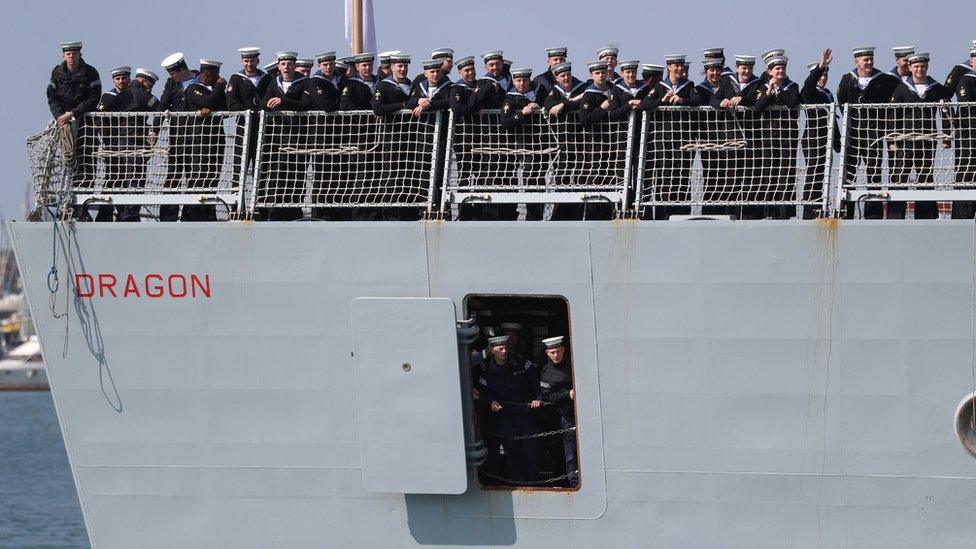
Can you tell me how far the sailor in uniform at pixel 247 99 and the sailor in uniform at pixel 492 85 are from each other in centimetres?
204

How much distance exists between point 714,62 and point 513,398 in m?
3.50

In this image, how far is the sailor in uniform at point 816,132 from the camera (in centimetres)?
1197

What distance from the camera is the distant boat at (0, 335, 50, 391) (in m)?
88.8

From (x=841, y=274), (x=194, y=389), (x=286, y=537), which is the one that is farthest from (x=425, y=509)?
(x=841, y=274)

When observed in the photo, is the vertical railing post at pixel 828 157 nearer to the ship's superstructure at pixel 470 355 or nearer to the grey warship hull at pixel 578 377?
the ship's superstructure at pixel 470 355

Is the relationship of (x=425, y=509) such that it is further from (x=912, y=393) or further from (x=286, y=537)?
(x=912, y=393)

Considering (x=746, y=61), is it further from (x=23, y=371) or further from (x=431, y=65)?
(x=23, y=371)

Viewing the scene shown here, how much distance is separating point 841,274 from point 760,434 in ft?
4.94

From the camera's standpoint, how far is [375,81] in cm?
1330

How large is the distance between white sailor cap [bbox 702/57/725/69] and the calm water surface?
18825 mm

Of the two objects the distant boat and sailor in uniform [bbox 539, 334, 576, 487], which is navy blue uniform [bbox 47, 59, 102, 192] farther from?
the distant boat

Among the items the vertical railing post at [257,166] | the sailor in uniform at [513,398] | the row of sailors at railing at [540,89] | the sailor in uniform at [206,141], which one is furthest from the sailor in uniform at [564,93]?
the sailor in uniform at [206,141]

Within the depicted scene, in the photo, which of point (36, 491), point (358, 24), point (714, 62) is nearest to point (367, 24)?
point (358, 24)

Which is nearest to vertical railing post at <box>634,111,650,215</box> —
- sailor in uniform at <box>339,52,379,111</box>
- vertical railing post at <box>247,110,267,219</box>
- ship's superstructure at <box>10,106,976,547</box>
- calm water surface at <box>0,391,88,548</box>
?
ship's superstructure at <box>10,106,976,547</box>
